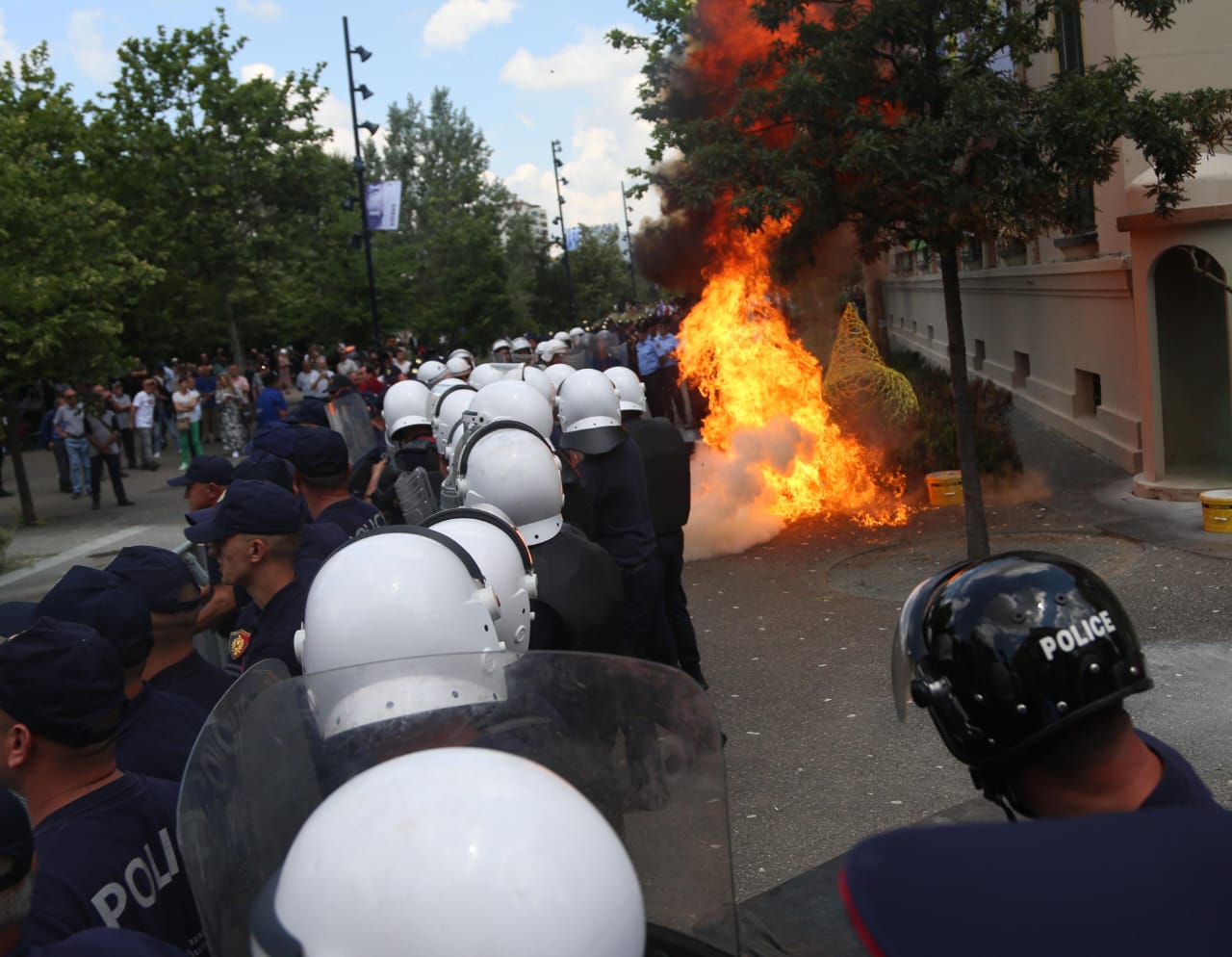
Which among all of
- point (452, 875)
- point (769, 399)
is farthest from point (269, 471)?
point (769, 399)

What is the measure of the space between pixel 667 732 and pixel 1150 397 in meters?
11.2

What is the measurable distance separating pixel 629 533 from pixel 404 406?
3.31 metres

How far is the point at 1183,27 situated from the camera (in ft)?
40.9

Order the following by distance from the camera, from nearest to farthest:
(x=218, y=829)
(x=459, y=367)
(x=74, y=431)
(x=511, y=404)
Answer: (x=218, y=829), (x=511, y=404), (x=459, y=367), (x=74, y=431)

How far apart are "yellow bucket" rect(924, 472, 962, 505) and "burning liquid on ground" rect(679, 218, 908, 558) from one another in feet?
1.22

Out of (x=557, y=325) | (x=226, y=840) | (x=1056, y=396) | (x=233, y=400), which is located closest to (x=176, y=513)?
(x=233, y=400)

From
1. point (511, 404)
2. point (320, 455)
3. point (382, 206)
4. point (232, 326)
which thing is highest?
point (382, 206)

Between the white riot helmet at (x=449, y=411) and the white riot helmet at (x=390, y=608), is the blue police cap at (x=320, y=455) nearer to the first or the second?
the white riot helmet at (x=449, y=411)

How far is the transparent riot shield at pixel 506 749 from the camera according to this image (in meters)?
1.86

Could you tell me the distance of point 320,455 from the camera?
19.6 ft

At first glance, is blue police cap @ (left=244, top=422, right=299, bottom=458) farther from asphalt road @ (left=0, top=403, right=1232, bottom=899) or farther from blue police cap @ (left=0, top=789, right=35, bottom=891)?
blue police cap @ (left=0, top=789, right=35, bottom=891)

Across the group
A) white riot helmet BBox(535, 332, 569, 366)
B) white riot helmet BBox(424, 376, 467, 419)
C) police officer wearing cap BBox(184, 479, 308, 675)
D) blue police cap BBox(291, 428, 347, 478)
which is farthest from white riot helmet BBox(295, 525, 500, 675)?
white riot helmet BBox(535, 332, 569, 366)

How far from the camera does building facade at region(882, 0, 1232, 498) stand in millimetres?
11297

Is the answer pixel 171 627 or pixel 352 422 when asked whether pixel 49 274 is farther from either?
pixel 171 627
